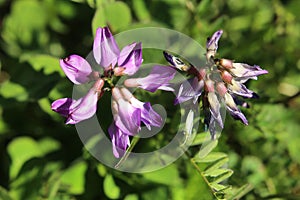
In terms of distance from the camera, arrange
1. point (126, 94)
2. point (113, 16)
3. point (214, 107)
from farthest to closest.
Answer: point (113, 16) < point (126, 94) < point (214, 107)

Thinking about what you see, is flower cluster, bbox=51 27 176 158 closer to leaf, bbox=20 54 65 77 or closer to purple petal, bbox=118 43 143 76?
purple petal, bbox=118 43 143 76

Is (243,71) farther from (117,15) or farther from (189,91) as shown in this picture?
(117,15)

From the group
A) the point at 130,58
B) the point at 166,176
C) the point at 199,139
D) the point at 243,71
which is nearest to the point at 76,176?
the point at 166,176

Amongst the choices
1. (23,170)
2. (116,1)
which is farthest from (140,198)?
(116,1)

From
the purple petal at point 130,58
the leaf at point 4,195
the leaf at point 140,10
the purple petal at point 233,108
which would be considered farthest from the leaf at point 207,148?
the leaf at point 140,10

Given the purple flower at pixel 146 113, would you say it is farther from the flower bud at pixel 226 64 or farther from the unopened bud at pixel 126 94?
the flower bud at pixel 226 64

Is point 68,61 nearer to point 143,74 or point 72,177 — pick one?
point 143,74

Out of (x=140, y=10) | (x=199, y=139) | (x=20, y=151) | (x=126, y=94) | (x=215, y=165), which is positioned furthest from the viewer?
(x=140, y=10)
